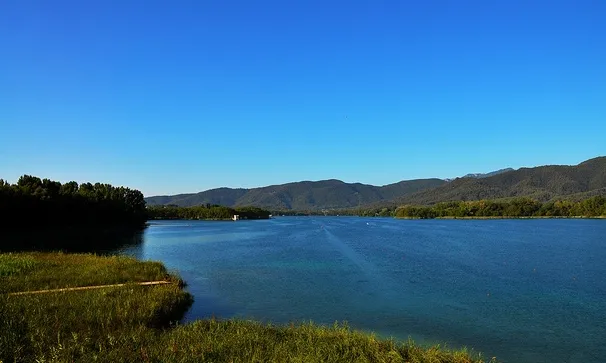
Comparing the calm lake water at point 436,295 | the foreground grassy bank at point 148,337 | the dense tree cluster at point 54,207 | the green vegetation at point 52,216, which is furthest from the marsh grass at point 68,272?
the dense tree cluster at point 54,207

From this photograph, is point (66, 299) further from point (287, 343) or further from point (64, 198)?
point (64, 198)

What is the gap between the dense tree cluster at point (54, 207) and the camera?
261ft

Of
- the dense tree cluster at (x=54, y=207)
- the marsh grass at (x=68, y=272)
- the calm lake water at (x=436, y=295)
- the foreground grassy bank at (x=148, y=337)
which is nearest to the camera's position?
the foreground grassy bank at (x=148, y=337)

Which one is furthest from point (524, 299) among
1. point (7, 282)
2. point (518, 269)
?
point (7, 282)

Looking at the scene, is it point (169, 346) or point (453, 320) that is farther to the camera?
point (453, 320)

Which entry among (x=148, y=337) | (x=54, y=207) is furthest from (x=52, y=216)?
(x=148, y=337)

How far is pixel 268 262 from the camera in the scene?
5541cm

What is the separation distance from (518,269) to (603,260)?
49.8 feet

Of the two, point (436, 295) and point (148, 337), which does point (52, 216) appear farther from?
point (148, 337)

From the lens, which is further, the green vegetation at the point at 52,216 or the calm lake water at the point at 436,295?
the green vegetation at the point at 52,216

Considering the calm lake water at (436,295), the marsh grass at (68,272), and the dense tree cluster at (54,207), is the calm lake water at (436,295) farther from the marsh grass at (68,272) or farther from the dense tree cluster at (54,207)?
the dense tree cluster at (54,207)

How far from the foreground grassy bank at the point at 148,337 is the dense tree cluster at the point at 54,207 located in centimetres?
6288

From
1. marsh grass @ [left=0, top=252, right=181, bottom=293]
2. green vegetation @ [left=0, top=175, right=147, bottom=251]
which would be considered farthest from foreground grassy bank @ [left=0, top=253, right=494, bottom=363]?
green vegetation @ [left=0, top=175, right=147, bottom=251]

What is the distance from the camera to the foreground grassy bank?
14758mm
